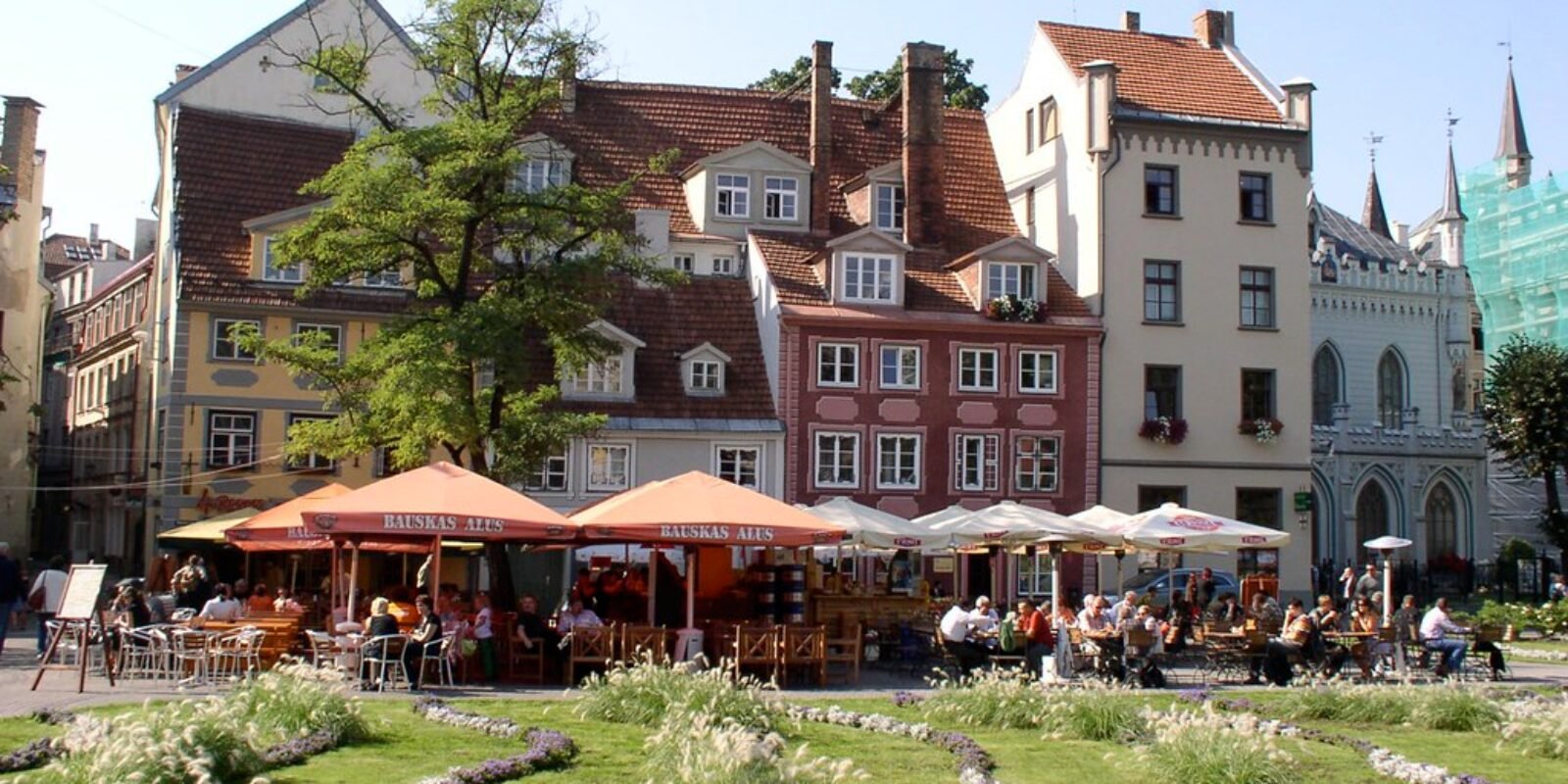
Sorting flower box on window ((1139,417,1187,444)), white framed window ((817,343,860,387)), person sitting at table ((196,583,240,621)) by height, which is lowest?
person sitting at table ((196,583,240,621))

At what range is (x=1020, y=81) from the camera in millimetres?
48469

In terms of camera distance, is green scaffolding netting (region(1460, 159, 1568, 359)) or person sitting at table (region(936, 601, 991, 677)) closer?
person sitting at table (region(936, 601, 991, 677))

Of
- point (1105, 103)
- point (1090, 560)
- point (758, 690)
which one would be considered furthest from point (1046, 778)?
point (1105, 103)

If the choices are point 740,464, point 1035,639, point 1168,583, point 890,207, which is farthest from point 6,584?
point 890,207

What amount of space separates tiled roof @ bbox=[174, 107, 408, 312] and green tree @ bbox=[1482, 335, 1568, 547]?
30.2 m

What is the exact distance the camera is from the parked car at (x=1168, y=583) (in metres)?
39.4

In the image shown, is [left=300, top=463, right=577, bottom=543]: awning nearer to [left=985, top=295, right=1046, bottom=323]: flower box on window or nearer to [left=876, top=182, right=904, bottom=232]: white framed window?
[left=985, top=295, right=1046, bottom=323]: flower box on window

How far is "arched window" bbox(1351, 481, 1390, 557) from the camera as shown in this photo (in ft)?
172

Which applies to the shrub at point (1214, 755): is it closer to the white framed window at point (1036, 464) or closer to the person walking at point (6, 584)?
the person walking at point (6, 584)

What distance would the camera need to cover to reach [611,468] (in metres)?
40.6

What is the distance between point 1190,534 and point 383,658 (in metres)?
13.6

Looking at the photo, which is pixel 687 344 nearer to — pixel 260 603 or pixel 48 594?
pixel 260 603

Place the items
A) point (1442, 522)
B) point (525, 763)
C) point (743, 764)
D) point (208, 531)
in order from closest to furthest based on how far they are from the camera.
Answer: point (743, 764) < point (525, 763) < point (208, 531) < point (1442, 522)

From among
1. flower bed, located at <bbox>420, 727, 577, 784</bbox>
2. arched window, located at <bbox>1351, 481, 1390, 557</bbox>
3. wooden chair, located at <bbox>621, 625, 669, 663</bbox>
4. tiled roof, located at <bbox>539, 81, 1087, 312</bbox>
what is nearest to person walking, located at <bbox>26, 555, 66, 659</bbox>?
wooden chair, located at <bbox>621, 625, 669, 663</bbox>
